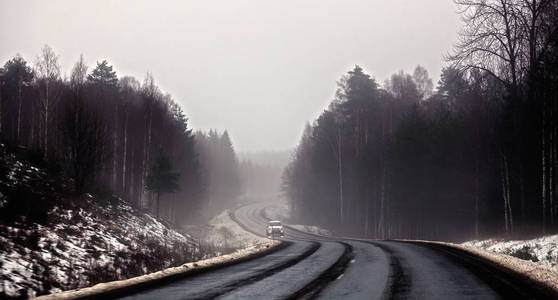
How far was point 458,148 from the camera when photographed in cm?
4319

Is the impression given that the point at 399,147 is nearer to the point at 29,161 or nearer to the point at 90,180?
the point at 90,180

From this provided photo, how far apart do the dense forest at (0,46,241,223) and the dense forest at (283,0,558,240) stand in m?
21.6

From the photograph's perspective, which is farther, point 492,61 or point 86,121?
point 86,121

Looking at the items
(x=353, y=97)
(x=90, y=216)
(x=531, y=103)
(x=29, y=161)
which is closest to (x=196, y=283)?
(x=90, y=216)

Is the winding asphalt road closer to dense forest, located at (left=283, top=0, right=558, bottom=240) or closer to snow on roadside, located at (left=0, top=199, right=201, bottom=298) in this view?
snow on roadside, located at (left=0, top=199, right=201, bottom=298)

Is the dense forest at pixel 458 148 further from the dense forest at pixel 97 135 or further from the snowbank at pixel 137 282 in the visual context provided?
the dense forest at pixel 97 135

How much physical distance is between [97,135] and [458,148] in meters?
30.8

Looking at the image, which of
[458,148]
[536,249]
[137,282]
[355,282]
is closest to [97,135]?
[137,282]

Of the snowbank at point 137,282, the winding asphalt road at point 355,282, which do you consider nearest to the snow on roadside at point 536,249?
the winding asphalt road at point 355,282

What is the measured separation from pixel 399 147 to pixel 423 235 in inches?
360

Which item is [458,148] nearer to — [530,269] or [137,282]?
[530,269]

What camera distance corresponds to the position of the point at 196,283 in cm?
1205

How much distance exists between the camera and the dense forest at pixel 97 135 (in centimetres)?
2980

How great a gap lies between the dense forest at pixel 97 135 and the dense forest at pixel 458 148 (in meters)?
21.6
